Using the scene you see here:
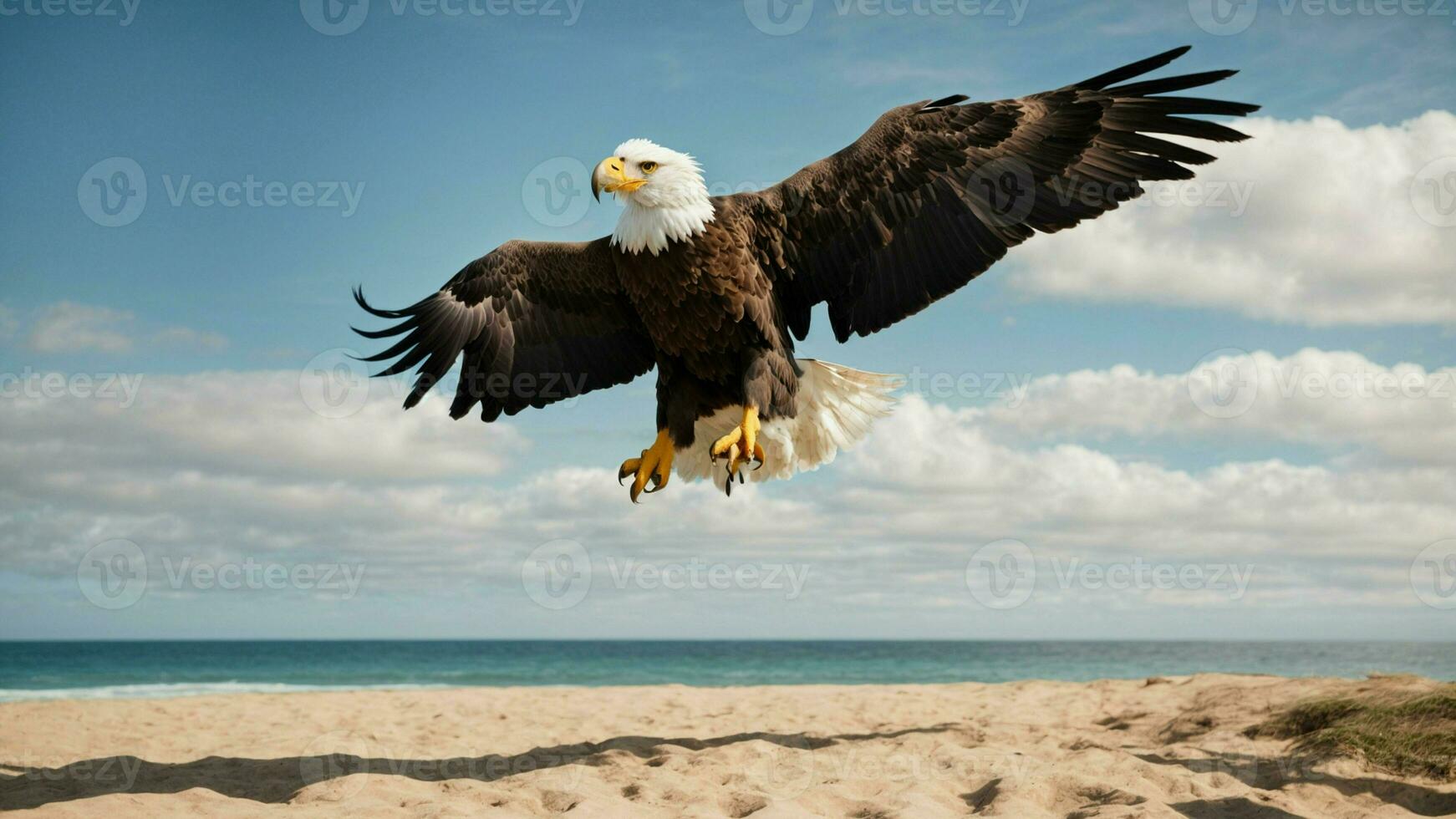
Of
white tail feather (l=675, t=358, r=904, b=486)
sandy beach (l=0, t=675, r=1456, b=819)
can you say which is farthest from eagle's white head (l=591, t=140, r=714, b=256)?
sandy beach (l=0, t=675, r=1456, b=819)

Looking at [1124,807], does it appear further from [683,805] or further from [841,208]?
[841,208]

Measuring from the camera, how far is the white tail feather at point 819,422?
241 inches

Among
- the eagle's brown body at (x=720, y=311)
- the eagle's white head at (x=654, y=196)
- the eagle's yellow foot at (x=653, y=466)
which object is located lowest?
the eagle's yellow foot at (x=653, y=466)

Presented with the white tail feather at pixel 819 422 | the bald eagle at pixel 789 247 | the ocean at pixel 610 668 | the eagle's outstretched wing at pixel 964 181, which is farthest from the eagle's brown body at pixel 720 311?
the ocean at pixel 610 668

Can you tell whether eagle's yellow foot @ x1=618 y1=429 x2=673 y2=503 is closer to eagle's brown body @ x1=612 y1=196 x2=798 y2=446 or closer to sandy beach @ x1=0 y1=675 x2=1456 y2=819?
eagle's brown body @ x1=612 y1=196 x2=798 y2=446

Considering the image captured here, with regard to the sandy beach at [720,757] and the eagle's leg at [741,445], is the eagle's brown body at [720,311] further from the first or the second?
the sandy beach at [720,757]

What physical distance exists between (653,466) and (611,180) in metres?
1.61

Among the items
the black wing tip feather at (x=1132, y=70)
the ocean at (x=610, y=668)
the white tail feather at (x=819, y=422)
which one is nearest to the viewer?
the black wing tip feather at (x=1132, y=70)

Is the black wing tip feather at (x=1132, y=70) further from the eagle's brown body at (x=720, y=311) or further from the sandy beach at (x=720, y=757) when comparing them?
the sandy beach at (x=720, y=757)

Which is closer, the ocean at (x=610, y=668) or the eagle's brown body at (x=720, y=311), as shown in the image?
the eagle's brown body at (x=720, y=311)

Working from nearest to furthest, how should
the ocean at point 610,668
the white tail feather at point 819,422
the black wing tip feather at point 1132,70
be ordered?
1. the black wing tip feather at point 1132,70
2. the white tail feather at point 819,422
3. the ocean at point 610,668

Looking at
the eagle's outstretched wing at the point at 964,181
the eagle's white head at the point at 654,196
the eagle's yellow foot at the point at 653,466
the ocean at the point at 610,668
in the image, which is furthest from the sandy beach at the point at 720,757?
the ocean at the point at 610,668

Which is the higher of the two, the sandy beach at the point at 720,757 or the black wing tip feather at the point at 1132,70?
the black wing tip feather at the point at 1132,70

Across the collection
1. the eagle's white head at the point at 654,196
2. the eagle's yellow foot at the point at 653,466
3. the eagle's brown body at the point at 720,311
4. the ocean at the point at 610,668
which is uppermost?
the eagle's white head at the point at 654,196
